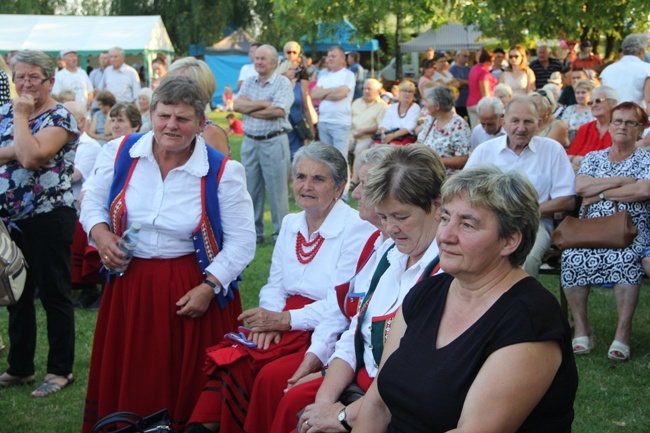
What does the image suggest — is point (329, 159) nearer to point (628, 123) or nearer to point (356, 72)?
point (628, 123)

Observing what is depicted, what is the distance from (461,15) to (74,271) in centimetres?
865

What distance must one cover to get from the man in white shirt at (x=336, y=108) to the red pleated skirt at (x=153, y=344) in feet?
23.9

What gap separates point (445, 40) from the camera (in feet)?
92.5

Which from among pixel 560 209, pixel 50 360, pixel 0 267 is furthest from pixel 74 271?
pixel 560 209

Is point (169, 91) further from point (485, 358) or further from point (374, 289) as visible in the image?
point (485, 358)

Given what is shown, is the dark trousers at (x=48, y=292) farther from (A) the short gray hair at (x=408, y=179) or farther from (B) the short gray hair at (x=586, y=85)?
(B) the short gray hair at (x=586, y=85)

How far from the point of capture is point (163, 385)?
4012 millimetres

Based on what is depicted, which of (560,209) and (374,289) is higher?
(374,289)

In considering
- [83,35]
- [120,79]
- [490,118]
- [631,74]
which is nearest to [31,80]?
[490,118]

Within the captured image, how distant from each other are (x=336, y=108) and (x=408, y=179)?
323 inches

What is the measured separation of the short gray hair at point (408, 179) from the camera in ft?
10.6

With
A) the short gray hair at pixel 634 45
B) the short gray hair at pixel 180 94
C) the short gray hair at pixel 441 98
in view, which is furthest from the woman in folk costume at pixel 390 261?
the short gray hair at pixel 634 45

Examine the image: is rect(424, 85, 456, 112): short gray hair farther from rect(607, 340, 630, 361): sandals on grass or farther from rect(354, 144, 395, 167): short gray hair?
rect(354, 144, 395, 167): short gray hair

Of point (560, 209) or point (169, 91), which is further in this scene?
point (560, 209)
